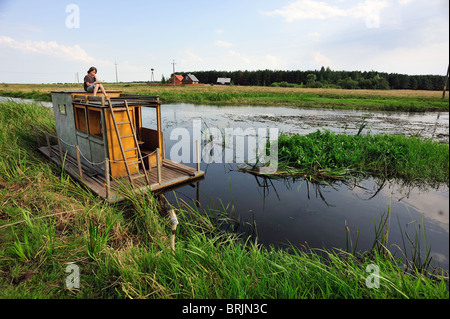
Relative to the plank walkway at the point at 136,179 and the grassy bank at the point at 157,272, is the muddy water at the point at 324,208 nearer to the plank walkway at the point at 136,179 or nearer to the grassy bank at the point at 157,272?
the plank walkway at the point at 136,179

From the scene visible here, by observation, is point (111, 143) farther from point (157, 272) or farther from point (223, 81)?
point (223, 81)

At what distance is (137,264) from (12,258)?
2.00 metres

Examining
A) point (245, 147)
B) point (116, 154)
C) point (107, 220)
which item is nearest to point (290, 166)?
point (245, 147)

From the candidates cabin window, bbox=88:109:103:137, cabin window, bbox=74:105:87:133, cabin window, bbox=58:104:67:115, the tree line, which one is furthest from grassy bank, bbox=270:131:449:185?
the tree line

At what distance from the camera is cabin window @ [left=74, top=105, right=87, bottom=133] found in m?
7.78

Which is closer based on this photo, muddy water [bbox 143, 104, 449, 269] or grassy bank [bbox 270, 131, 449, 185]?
muddy water [bbox 143, 104, 449, 269]

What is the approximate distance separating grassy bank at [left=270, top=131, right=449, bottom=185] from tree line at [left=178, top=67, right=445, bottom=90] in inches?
2610

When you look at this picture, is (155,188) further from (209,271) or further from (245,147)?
(245,147)

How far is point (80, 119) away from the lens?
312 inches

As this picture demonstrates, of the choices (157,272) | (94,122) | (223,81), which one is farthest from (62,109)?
(223,81)

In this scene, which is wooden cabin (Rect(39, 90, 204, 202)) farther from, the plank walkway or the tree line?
the tree line

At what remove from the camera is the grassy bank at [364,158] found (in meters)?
9.10

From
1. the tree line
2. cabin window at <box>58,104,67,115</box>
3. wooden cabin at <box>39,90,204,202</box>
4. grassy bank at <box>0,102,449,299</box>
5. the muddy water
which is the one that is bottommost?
the muddy water

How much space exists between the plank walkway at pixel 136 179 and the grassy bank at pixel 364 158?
407cm
